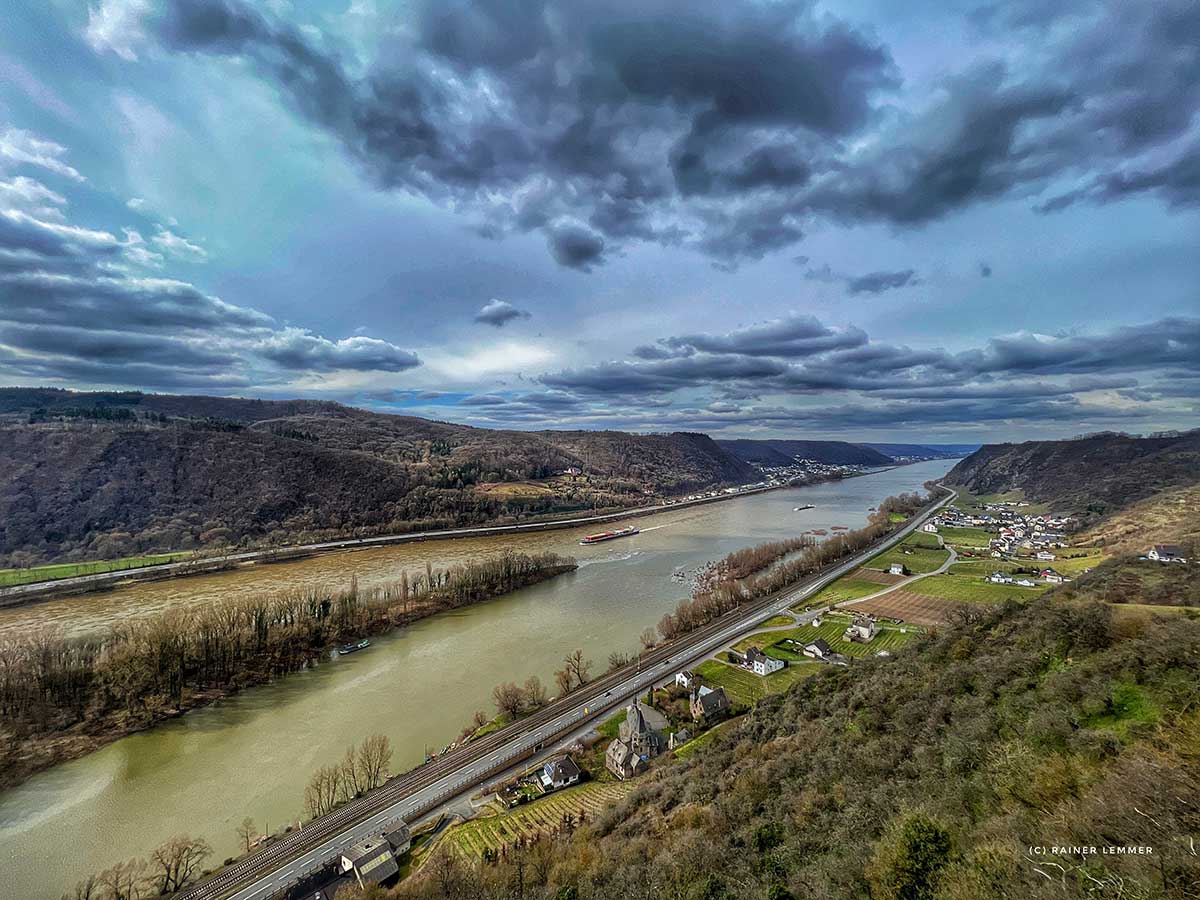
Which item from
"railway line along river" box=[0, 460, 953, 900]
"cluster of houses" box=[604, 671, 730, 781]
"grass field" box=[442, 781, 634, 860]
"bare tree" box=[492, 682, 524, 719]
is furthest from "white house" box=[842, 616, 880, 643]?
"bare tree" box=[492, 682, 524, 719]

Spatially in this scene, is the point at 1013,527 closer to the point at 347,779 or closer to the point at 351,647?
the point at 351,647

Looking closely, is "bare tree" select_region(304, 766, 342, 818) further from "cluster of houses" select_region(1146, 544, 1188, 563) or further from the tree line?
"cluster of houses" select_region(1146, 544, 1188, 563)

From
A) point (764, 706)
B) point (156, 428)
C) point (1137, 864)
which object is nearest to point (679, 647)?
point (764, 706)

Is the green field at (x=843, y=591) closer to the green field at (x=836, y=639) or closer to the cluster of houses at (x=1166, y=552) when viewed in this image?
the green field at (x=836, y=639)

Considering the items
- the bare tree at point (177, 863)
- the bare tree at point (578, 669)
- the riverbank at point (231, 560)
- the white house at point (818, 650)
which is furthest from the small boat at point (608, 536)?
the bare tree at point (177, 863)

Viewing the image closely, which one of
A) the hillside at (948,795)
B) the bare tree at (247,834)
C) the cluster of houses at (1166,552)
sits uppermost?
the hillside at (948,795)

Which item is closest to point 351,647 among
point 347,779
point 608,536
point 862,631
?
point 347,779
